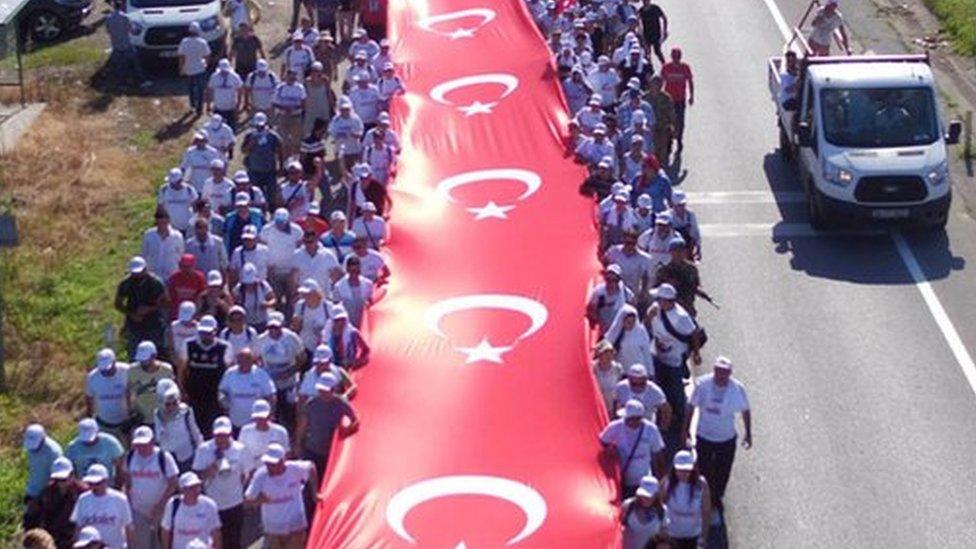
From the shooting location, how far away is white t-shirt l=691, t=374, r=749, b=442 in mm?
18516

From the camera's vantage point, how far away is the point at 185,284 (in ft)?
68.9

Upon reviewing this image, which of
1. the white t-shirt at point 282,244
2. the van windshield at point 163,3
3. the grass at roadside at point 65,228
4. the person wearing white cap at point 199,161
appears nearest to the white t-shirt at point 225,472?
the grass at roadside at point 65,228

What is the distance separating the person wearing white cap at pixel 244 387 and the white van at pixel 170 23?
47.2ft

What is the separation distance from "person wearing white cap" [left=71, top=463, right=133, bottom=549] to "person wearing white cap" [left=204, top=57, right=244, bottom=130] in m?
12.0

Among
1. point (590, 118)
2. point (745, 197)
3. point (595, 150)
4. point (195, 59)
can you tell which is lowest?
point (745, 197)

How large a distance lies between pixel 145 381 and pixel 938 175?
1187 centimetres

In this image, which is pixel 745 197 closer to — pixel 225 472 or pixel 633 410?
pixel 633 410

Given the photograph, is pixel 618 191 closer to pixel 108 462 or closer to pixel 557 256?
pixel 557 256

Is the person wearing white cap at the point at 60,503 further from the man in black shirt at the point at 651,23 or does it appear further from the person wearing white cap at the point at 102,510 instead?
the man in black shirt at the point at 651,23

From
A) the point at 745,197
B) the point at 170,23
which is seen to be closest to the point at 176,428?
the point at 745,197

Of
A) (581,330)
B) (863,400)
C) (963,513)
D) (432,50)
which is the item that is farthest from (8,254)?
(963,513)

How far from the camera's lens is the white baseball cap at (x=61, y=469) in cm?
1672

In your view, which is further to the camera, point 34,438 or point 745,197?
point 745,197

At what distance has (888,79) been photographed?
2709cm
